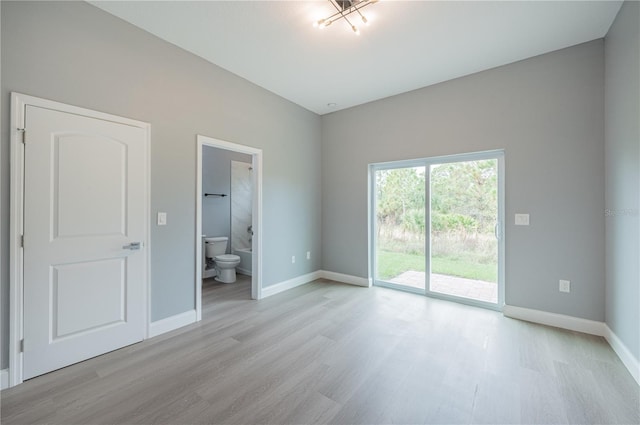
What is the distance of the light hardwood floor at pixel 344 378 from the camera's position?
5.31 ft

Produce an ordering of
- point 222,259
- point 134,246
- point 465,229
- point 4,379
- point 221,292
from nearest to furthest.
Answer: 1. point 4,379
2. point 134,246
3. point 465,229
4. point 221,292
5. point 222,259

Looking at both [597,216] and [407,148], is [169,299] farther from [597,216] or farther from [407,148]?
[597,216]

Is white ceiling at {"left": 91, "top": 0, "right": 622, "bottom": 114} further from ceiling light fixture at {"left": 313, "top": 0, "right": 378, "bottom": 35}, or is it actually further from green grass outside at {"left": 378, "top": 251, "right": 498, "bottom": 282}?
green grass outside at {"left": 378, "top": 251, "right": 498, "bottom": 282}

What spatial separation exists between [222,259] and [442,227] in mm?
3504

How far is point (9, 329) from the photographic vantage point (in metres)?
1.85

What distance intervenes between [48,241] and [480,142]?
439cm

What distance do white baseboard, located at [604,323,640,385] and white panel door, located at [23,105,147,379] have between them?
4072 millimetres

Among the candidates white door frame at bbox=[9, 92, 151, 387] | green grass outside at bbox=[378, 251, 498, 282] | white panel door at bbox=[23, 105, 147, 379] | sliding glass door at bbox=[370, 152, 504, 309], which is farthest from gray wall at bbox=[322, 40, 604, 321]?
white door frame at bbox=[9, 92, 151, 387]

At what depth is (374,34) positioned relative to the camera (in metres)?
2.55

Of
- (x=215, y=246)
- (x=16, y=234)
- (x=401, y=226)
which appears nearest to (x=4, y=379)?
(x=16, y=234)

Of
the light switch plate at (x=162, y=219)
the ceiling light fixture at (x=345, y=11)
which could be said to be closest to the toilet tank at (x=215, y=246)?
the light switch plate at (x=162, y=219)

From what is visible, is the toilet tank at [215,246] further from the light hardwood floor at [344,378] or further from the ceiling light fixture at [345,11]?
the ceiling light fixture at [345,11]

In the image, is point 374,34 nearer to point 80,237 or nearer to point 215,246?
point 80,237

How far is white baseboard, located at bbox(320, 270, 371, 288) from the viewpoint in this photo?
428cm
